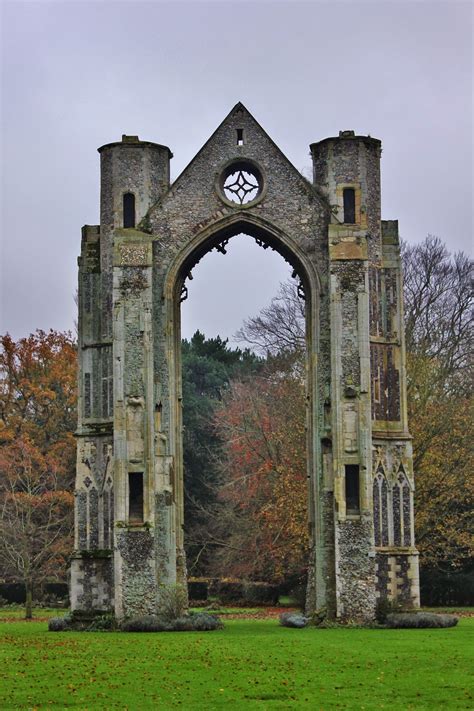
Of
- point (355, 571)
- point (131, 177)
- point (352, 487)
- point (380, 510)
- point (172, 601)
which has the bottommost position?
point (172, 601)

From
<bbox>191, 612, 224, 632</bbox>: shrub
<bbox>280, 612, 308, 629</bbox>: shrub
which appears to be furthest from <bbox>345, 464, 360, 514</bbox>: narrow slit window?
<bbox>191, 612, 224, 632</bbox>: shrub

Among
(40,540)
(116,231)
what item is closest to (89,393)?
(116,231)

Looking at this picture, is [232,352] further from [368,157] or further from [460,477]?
[368,157]

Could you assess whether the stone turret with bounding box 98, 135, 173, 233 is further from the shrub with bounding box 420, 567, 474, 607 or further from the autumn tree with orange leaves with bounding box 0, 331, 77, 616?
the shrub with bounding box 420, 567, 474, 607

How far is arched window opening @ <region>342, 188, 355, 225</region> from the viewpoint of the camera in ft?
96.1

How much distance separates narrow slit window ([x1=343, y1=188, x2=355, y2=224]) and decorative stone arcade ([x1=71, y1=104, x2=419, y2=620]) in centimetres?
3

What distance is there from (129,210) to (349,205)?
188 inches

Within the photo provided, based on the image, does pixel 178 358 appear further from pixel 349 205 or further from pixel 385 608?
pixel 385 608

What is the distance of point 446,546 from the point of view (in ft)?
119

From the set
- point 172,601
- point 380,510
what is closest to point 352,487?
point 380,510

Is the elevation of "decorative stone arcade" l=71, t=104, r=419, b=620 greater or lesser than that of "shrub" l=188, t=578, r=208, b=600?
greater

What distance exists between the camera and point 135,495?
2803 centimetres

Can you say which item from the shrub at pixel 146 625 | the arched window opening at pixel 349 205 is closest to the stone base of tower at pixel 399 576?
the shrub at pixel 146 625

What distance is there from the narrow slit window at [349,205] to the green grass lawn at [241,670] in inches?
351
